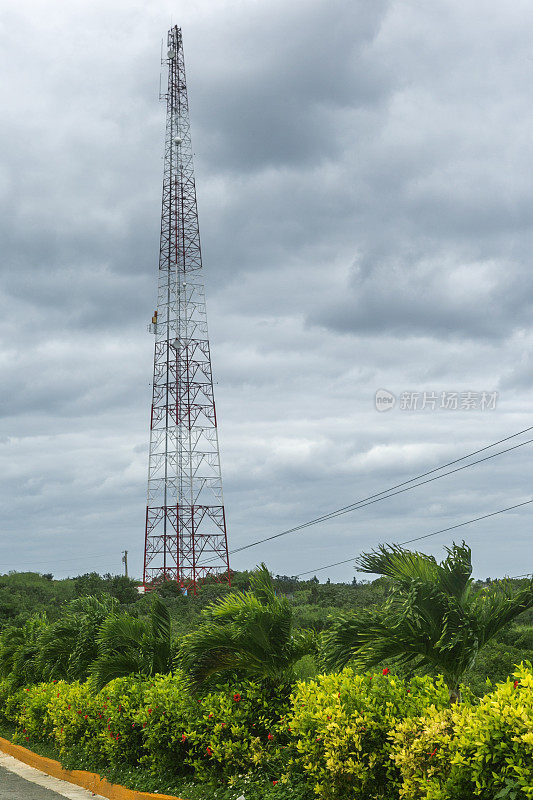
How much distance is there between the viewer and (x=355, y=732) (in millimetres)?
6785

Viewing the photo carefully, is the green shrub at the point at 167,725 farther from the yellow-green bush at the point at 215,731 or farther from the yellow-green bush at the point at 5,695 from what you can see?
the yellow-green bush at the point at 5,695

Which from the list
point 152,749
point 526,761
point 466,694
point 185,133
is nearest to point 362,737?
point 466,694

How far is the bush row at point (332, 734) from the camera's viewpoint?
17.0 feet

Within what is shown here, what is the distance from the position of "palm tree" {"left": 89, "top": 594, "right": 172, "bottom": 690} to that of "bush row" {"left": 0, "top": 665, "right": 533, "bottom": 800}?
1.19ft

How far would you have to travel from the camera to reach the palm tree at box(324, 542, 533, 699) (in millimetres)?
7004

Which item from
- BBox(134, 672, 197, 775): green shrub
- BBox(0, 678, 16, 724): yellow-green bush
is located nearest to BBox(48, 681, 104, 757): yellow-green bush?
BBox(134, 672, 197, 775): green shrub

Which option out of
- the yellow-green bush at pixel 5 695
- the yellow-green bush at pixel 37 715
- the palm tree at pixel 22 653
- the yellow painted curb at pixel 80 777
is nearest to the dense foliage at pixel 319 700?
the yellow painted curb at pixel 80 777

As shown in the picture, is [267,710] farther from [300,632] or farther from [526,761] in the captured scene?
[526,761]

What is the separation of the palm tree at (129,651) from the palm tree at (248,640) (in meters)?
2.79

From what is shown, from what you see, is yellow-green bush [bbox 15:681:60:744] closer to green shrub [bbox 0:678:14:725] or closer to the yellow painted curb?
the yellow painted curb

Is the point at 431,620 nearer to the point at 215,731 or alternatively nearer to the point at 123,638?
the point at 215,731

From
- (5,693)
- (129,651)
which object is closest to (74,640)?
(129,651)

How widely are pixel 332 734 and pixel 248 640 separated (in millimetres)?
1945

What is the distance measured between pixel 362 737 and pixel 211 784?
8.91 ft
